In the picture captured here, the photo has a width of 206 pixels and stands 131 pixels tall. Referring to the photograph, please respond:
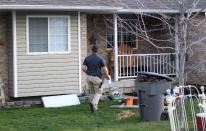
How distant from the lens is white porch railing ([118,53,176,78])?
778 inches

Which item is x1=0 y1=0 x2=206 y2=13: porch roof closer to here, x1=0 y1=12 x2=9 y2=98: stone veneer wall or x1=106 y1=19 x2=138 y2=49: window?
x1=0 y1=12 x2=9 y2=98: stone veneer wall

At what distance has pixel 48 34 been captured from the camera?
1712 centimetres

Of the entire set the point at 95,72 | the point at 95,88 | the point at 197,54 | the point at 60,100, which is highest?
the point at 197,54

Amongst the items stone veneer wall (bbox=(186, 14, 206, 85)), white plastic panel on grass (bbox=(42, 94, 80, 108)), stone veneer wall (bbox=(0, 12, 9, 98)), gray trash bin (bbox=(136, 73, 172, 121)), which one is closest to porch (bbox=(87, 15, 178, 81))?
stone veneer wall (bbox=(186, 14, 206, 85))

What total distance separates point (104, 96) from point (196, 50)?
462cm

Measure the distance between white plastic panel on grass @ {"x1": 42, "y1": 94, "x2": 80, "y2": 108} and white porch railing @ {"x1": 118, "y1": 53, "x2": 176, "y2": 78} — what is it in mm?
3141

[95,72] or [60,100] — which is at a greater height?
[95,72]

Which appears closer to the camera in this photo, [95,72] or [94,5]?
[95,72]

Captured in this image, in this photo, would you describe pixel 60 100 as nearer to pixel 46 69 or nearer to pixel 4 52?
pixel 46 69

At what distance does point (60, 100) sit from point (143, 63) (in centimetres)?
475

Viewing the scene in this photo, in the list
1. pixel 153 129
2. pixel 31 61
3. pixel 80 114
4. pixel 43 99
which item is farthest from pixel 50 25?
pixel 153 129

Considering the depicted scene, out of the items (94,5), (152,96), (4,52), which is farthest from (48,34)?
(152,96)

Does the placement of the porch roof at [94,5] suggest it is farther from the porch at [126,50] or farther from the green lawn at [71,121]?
the green lawn at [71,121]

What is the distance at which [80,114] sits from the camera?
1434 cm
